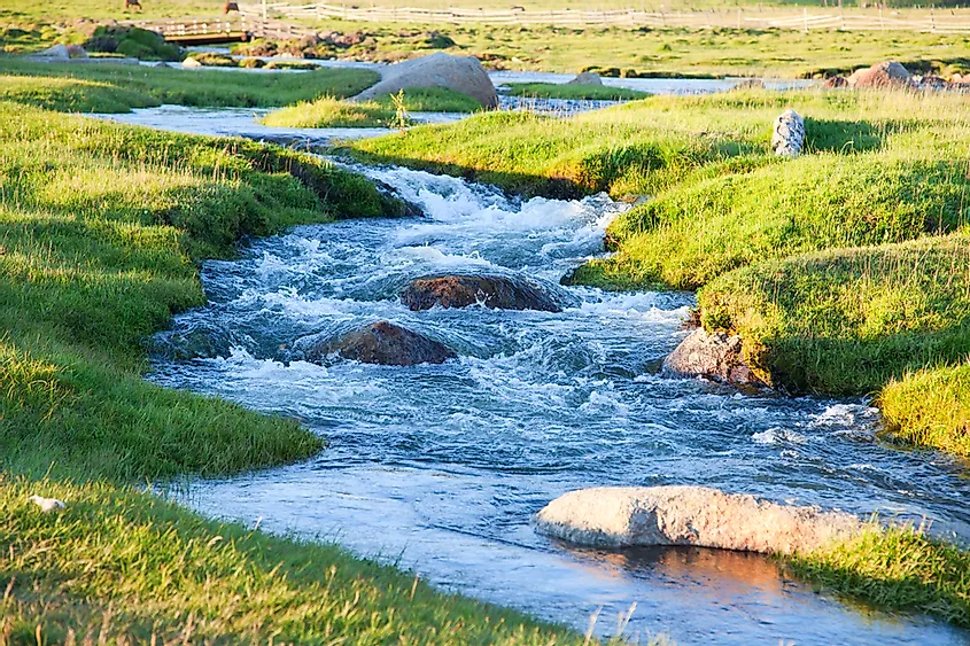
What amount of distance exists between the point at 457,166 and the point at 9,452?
19654 millimetres

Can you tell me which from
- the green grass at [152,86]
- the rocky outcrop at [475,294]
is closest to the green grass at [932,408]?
the rocky outcrop at [475,294]

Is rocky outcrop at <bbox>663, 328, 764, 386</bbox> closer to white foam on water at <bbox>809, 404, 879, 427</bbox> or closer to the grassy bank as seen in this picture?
white foam on water at <bbox>809, 404, 879, 427</bbox>

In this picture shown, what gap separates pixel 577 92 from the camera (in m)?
55.2

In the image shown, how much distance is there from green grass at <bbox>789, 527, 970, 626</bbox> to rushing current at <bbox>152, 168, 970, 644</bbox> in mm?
271

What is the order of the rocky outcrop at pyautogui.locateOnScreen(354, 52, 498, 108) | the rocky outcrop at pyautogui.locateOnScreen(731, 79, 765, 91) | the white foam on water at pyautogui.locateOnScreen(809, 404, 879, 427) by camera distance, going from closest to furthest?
the white foam on water at pyautogui.locateOnScreen(809, 404, 879, 427)
the rocky outcrop at pyautogui.locateOnScreen(731, 79, 765, 91)
the rocky outcrop at pyautogui.locateOnScreen(354, 52, 498, 108)

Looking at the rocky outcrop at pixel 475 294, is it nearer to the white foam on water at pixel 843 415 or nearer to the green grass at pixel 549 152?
the white foam on water at pixel 843 415

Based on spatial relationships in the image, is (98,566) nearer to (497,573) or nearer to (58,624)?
(58,624)

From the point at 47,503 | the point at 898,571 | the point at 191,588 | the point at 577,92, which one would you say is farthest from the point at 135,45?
the point at 191,588

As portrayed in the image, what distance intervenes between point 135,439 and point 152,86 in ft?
135

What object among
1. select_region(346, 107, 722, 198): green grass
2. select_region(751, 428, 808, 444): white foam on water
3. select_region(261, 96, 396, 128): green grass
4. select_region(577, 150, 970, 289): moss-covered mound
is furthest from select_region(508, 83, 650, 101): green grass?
select_region(751, 428, 808, 444): white foam on water

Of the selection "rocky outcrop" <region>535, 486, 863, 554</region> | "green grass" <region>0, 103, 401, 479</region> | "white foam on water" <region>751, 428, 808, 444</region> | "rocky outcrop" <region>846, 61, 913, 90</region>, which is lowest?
"white foam on water" <region>751, 428, 808, 444</region>

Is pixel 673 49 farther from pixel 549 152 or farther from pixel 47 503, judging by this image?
pixel 47 503

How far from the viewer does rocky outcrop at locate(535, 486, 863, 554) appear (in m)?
9.62

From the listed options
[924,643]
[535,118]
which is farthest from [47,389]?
[535,118]
